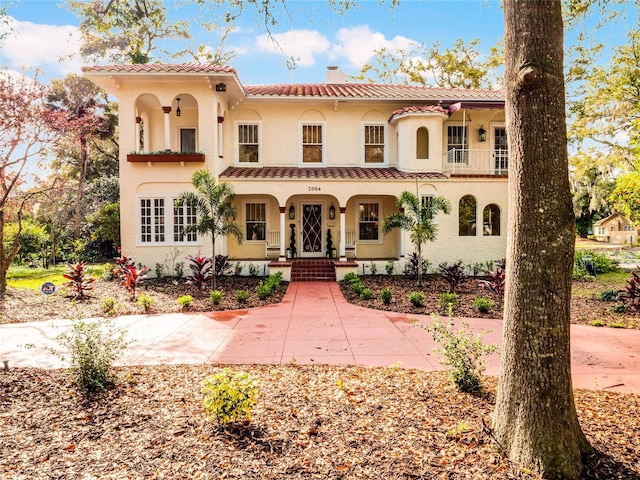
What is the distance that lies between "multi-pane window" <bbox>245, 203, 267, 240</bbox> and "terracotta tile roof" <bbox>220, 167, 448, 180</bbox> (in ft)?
5.64

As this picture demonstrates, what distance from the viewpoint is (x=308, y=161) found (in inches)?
672

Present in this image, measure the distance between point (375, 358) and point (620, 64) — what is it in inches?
863

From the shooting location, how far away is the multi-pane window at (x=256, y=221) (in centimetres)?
1702

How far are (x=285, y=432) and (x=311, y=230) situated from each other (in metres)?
13.9

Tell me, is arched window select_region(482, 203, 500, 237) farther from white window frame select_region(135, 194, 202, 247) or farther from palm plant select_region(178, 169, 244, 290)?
white window frame select_region(135, 194, 202, 247)

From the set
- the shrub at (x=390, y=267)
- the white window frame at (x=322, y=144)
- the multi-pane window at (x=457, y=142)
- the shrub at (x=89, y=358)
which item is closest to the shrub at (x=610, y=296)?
the shrub at (x=390, y=267)

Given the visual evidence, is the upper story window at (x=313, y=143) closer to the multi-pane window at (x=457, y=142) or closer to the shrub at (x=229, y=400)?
the multi-pane window at (x=457, y=142)

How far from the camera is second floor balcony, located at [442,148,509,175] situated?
55.0 ft

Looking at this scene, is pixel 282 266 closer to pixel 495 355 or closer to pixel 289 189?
pixel 289 189

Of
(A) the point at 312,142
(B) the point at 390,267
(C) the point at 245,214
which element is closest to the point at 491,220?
(B) the point at 390,267

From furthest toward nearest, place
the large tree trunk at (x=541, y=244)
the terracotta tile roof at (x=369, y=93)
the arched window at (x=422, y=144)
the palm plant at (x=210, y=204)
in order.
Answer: the arched window at (x=422, y=144), the terracotta tile roof at (x=369, y=93), the palm plant at (x=210, y=204), the large tree trunk at (x=541, y=244)

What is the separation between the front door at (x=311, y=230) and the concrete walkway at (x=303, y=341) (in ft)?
24.7

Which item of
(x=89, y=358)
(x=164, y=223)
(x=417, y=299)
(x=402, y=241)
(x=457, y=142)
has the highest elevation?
(x=457, y=142)

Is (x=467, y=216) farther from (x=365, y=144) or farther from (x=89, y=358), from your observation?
(x=89, y=358)
